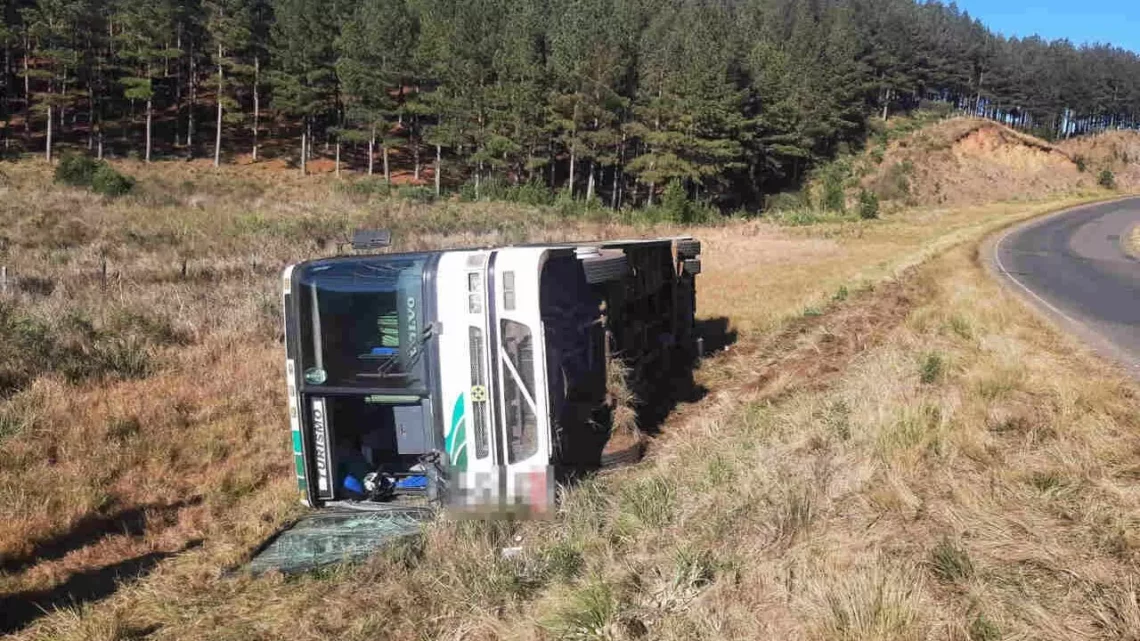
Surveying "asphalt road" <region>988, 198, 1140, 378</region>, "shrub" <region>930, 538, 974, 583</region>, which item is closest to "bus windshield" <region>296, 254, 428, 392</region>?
"shrub" <region>930, 538, 974, 583</region>

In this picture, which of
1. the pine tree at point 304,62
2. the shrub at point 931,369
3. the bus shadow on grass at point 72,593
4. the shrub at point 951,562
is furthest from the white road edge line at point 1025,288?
the pine tree at point 304,62

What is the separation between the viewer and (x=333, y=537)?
20.1ft

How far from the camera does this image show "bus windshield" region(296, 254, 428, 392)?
626 centimetres

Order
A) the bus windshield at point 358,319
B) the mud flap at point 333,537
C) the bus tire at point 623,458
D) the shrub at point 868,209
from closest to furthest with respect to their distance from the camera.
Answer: the mud flap at point 333,537, the bus windshield at point 358,319, the bus tire at point 623,458, the shrub at point 868,209

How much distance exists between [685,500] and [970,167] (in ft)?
229

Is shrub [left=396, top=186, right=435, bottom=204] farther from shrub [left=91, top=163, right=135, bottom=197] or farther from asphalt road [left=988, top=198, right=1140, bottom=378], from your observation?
asphalt road [left=988, top=198, right=1140, bottom=378]

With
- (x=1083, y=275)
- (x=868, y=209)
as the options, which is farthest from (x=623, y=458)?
(x=868, y=209)

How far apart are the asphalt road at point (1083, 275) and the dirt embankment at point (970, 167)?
25.8 m

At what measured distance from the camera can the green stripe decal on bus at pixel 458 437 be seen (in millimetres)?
5867

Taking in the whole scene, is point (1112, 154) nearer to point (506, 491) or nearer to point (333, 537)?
point (506, 491)

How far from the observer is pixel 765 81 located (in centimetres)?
6062

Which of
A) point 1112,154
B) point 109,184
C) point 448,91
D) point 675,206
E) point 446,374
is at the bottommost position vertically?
point 446,374

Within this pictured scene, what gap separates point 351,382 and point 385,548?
1.50m

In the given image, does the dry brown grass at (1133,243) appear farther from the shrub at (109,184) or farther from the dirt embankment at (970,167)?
the shrub at (109,184)
